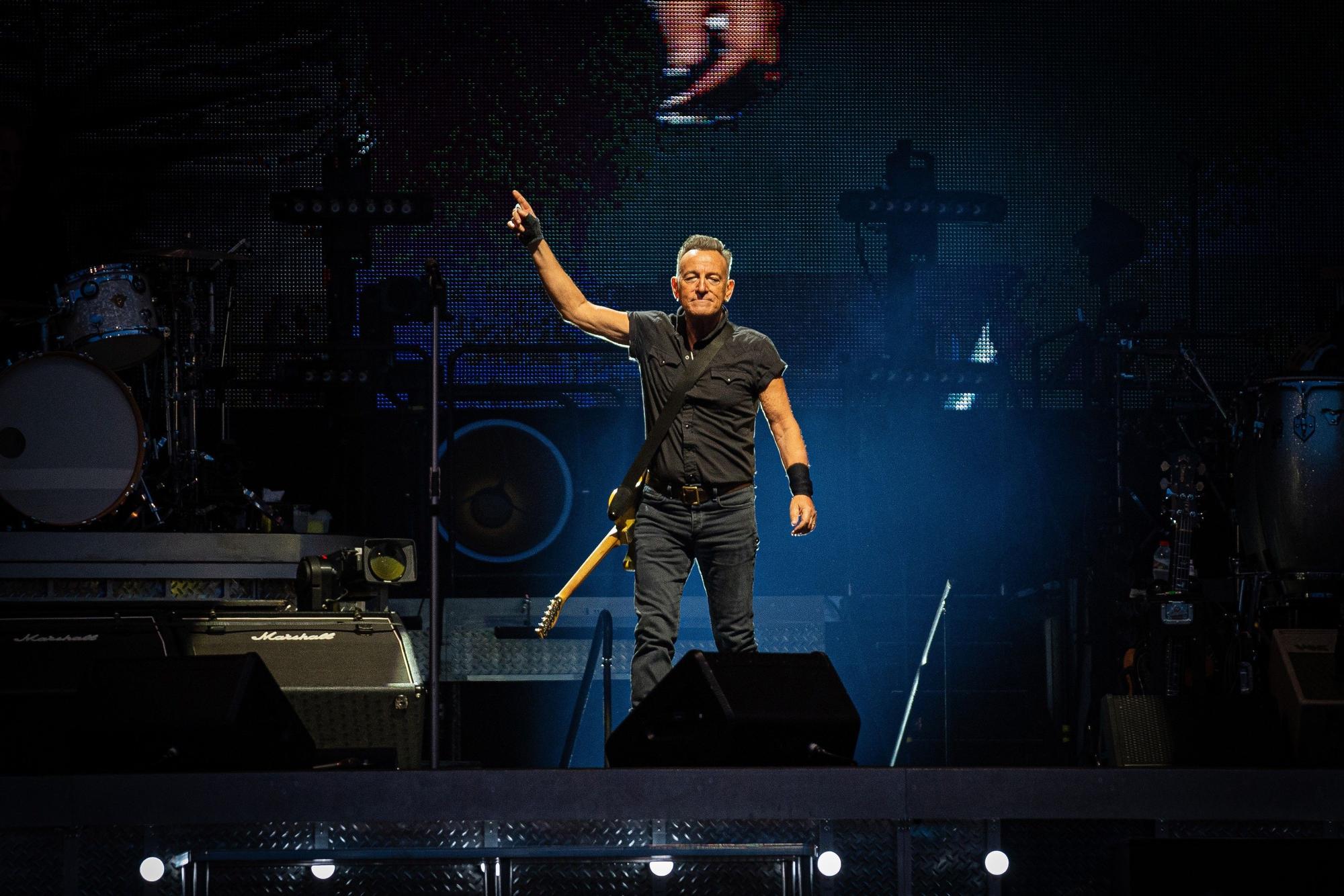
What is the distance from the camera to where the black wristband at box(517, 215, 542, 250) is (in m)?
4.21

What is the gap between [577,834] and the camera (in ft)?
10.5

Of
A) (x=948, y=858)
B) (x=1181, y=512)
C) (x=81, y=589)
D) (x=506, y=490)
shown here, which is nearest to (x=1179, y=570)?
(x=1181, y=512)

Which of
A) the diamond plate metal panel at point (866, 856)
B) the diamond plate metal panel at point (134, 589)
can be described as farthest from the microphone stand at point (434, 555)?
the diamond plate metal panel at point (866, 856)

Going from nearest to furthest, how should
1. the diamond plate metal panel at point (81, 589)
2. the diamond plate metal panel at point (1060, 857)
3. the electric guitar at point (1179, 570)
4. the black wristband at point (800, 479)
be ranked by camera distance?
the diamond plate metal panel at point (1060, 857) < the black wristband at point (800, 479) < the electric guitar at point (1179, 570) < the diamond plate metal panel at point (81, 589)

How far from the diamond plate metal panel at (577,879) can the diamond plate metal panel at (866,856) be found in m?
0.46

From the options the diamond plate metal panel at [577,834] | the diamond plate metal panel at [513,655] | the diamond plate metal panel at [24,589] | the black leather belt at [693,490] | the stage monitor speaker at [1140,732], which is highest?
the black leather belt at [693,490]

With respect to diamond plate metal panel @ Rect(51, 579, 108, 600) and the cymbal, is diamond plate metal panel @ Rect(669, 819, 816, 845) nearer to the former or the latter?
diamond plate metal panel @ Rect(51, 579, 108, 600)

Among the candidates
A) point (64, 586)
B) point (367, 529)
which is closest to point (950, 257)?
point (367, 529)

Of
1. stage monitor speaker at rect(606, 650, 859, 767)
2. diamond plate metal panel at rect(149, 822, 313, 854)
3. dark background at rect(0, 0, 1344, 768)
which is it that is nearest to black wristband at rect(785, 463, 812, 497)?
stage monitor speaker at rect(606, 650, 859, 767)

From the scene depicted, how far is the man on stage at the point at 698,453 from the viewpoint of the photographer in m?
4.16

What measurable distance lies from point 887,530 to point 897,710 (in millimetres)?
996

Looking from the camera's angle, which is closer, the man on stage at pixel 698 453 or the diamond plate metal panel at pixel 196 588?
the man on stage at pixel 698 453

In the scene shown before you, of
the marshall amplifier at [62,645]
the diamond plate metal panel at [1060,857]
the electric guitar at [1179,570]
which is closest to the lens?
the diamond plate metal panel at [1060,857]

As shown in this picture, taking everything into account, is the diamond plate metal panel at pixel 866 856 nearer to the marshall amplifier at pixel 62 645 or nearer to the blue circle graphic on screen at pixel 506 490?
the marshall amplifier at pixel 62 645
